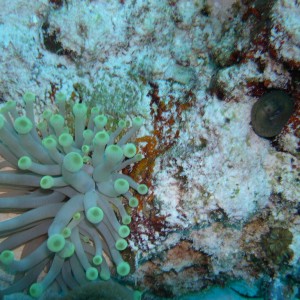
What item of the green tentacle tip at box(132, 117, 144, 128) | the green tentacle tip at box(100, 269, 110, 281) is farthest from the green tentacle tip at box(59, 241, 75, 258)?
the green tentacle tip at box(132, 117, 144, 128)

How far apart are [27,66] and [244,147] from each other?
6.70 feet

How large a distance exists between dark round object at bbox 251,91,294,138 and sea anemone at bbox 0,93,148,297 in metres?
0.96

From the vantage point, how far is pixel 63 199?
8.16ft

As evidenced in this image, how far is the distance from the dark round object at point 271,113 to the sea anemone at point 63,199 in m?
0.96

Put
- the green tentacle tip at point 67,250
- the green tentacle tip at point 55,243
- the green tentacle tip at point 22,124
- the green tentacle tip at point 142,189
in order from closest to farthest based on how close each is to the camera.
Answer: the green tentacle tip at point 55,243, the green tentacle tip at point 22,124, the green tentacle tip at point 67,250, the green tentacle tip at point 142,189

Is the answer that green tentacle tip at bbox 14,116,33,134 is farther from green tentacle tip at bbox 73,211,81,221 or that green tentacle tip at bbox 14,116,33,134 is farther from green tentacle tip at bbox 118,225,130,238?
green tentacle tip at bbox 118,225,130,238

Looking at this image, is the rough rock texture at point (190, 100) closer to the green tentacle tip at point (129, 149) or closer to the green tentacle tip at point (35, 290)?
the green tentacle tip at point (129, 149)

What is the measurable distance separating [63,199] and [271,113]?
1.83 metres

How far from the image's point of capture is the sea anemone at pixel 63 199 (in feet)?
7.27

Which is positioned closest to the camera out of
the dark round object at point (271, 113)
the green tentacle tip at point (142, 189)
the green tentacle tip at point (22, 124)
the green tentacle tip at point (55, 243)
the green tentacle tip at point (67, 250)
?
the green tentacle tip at point (55, 243)

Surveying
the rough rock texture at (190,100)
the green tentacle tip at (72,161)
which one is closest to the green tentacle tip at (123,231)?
the rough rock texture at (190,100)

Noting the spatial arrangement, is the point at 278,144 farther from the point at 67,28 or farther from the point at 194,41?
the point at 67,28

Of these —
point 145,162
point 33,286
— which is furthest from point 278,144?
point 33,286

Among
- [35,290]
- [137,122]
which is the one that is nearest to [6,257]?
[35,290]
